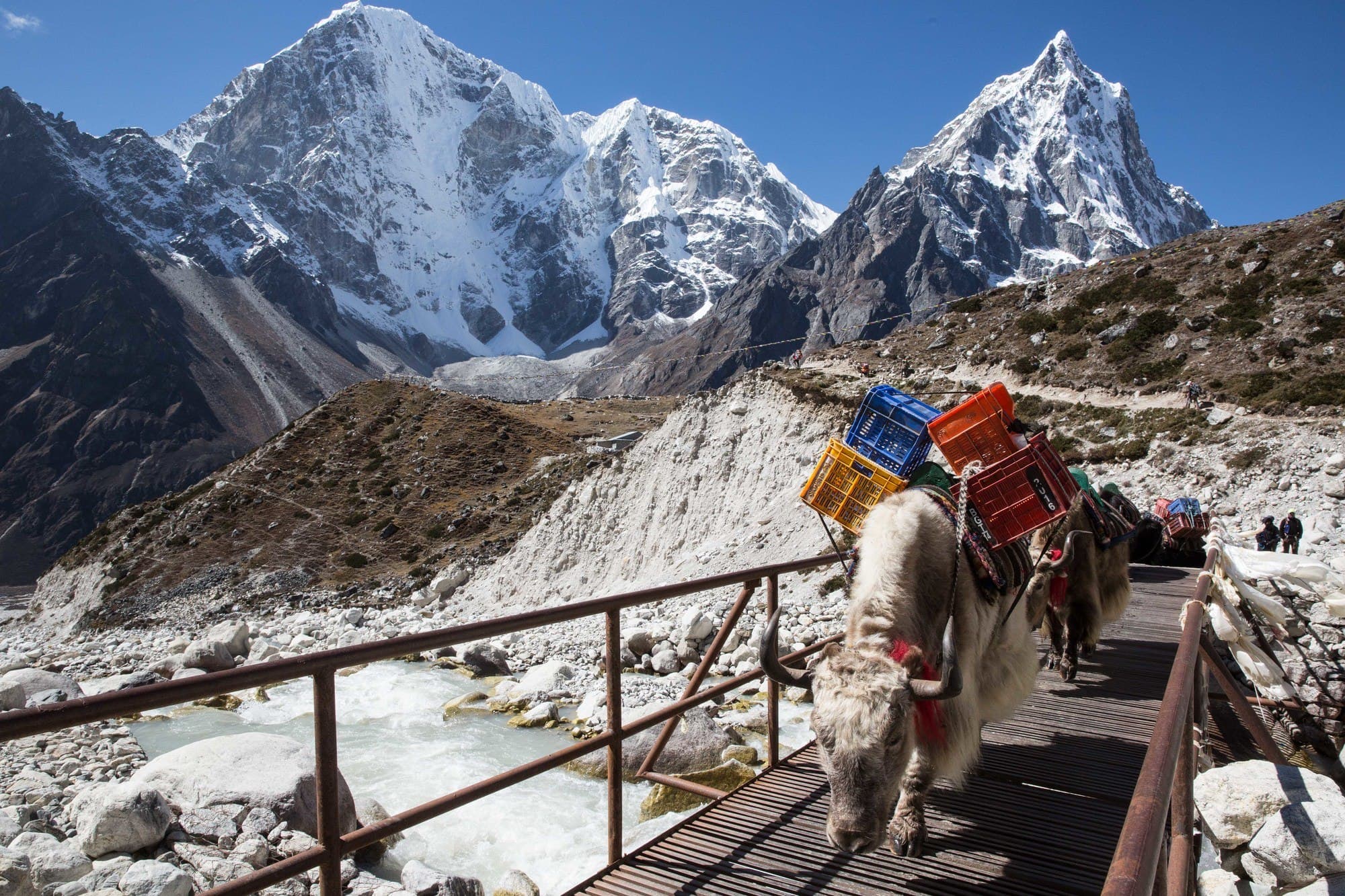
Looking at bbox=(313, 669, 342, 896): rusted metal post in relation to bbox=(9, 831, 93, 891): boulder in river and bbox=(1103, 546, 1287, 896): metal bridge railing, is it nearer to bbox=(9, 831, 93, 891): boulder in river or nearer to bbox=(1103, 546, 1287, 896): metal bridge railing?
bbox=(1103, 546, 1287, 896): metal bridge railing

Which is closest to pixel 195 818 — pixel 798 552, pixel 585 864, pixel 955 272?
pixel 585 864

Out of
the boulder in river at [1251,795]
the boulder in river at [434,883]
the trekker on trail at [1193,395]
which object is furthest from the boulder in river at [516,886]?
the trekker on trail at [1193,395]

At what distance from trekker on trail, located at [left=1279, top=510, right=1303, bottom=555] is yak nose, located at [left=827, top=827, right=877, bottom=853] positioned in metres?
14.2

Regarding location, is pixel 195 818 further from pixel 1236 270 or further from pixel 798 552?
pixel 1236 270

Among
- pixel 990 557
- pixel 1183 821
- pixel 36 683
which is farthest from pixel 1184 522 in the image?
pixel 36 683

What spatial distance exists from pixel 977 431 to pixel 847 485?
925mm

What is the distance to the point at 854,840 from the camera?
3000mm

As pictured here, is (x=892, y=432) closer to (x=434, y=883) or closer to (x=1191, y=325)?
(x=434, y=883)

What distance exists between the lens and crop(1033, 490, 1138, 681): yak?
6520mm

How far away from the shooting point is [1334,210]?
1218 inches

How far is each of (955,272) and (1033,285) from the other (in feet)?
430

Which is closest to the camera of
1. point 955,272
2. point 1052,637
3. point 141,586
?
point 1052,637

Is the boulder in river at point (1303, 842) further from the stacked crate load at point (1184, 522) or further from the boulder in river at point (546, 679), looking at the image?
the boulder in river at point (546, 679)

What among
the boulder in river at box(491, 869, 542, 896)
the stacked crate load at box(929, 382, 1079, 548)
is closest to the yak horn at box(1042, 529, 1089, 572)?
the stacked crate load at box(929, 382, 1079, 548)
